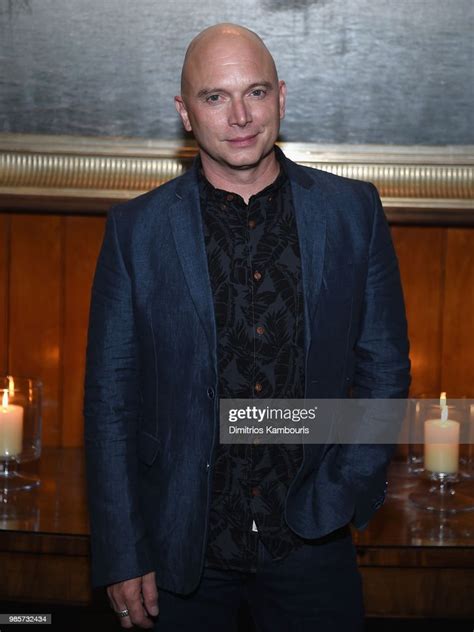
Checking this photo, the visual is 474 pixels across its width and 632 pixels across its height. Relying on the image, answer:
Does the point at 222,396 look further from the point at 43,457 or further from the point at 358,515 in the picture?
the point at 43,457

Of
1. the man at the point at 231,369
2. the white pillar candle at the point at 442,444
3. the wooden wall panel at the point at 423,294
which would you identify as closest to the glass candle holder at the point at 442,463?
the white pillar candle at the point at 442,444

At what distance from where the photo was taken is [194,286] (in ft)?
3.75

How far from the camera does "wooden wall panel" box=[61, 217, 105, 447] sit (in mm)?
1823

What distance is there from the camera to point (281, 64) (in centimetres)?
173

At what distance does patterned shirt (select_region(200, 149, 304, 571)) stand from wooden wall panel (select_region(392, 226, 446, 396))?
2.26 feet

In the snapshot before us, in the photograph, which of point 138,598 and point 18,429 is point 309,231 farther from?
point 18,429

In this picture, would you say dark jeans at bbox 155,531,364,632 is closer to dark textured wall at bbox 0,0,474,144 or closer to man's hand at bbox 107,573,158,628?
man's hand at bbox 107,573,158,628

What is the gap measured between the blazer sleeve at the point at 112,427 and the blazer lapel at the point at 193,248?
0.25 feet

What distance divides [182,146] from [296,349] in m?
0.71

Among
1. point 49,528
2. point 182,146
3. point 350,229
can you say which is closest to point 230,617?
point 49,528

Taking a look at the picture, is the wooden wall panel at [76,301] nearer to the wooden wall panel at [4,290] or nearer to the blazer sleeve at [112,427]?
the wooden wall panel at [4,290]

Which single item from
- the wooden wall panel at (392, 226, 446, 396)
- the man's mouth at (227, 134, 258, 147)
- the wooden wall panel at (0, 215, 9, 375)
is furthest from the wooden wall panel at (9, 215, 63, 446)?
the man's mouth at (227, 134, 258, 147)

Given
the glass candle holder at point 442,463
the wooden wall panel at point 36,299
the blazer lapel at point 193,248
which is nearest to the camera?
the blazer lapel at point 193,248

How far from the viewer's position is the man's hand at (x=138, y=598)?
1.16m
